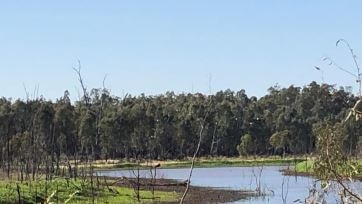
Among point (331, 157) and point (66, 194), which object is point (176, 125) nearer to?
point (66, 194)

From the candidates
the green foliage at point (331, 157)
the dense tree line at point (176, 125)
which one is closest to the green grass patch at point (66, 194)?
the green foliage at point (331, 157)

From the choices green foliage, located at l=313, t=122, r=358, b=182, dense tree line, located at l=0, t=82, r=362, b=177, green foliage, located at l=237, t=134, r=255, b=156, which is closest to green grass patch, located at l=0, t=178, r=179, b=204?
green foliage, located at l=313, t=122, r=358, b=182

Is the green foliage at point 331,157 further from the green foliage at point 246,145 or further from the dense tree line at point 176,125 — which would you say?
the green foliage at point 246,145

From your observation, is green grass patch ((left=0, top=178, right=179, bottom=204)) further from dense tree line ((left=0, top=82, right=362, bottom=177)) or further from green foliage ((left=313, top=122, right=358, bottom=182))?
dense tree line ((left=0, top=82, right=362, bottom=177))

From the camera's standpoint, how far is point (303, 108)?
109875 millimetres

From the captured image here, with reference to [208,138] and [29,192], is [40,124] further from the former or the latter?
[29,192]

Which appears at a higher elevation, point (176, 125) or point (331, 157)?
point (176, 125)

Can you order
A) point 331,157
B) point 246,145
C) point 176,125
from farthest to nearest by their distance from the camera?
point 176,125 < point 246,145 < point 331,157

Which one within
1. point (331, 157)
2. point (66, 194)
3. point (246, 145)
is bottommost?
point (66, 194)

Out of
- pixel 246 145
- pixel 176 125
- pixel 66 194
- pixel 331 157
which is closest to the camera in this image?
pixel 331 157

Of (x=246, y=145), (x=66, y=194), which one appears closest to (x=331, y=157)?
(x=66, y=194)

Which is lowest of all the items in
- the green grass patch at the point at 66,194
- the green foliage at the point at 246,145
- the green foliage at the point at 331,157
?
the green grass patch at the point at 66,194

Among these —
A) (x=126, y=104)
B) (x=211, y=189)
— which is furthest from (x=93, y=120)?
(x=211, y=189)

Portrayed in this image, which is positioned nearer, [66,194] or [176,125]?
[66,194]
